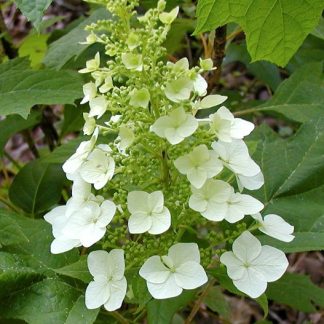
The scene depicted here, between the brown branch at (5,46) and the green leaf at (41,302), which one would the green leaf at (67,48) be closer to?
the brown branch at (5,46)

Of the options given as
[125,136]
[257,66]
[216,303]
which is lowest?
[216,303]

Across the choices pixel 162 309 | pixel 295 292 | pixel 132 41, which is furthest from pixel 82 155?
pixel 295 292

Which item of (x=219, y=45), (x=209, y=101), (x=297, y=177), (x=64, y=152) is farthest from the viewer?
(x=64, y=152)

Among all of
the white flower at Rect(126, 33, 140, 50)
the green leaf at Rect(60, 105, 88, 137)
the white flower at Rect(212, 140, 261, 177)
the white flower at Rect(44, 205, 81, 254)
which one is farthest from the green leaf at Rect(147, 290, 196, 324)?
the green leaf at Rect(60, 105, 88, 137)

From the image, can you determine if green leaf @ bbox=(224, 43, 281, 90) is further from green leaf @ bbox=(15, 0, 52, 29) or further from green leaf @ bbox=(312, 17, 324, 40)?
green leaf @ bbox=(15, 0, 52, 29)

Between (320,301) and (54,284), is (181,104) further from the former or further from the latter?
(320,301)

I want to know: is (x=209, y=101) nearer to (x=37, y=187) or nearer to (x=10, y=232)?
(x=10, y=232)
